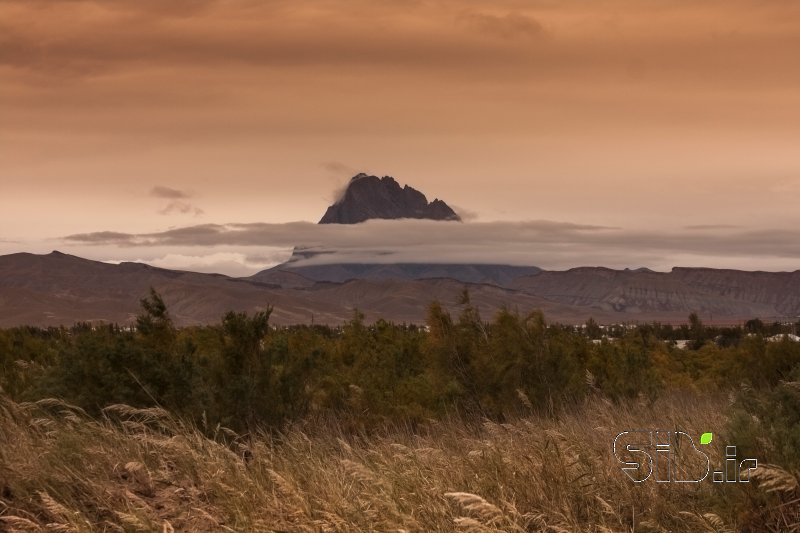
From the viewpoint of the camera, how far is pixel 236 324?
64.9 ft

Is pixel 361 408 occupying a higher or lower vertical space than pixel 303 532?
lower

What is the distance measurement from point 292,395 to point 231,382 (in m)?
1.93

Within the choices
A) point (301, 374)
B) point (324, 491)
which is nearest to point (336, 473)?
point (324, 491)

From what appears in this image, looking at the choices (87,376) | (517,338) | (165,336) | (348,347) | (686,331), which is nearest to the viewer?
(87,376)

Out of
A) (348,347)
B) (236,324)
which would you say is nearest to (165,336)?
(236,324)

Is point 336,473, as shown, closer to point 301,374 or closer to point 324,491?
point 324,491

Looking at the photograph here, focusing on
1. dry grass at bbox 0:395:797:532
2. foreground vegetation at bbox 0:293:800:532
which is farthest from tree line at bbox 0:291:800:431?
dry grass at bbox 0:395:797:532

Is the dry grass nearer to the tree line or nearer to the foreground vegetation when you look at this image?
the foreground vegetation

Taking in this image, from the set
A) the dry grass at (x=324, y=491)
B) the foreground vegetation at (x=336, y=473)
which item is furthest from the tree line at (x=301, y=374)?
the dry grass at (x=324, y=491)

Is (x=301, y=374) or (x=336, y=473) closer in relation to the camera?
(x=336, y=473)

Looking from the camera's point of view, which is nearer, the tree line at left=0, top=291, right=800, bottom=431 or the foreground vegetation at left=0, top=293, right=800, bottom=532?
the foreground vegetation at left=0, top=293, right=800, bottom=532

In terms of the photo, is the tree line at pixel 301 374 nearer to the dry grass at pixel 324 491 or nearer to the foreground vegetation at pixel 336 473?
the foreground vegetation at pixel 336 473

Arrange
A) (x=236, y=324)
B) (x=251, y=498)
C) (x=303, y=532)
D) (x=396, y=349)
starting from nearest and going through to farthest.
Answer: (x=303, y=532), (x=251, y=498), (x=236, y=324), (x=396, y=349)

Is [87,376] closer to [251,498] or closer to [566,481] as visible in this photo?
[251,498]
